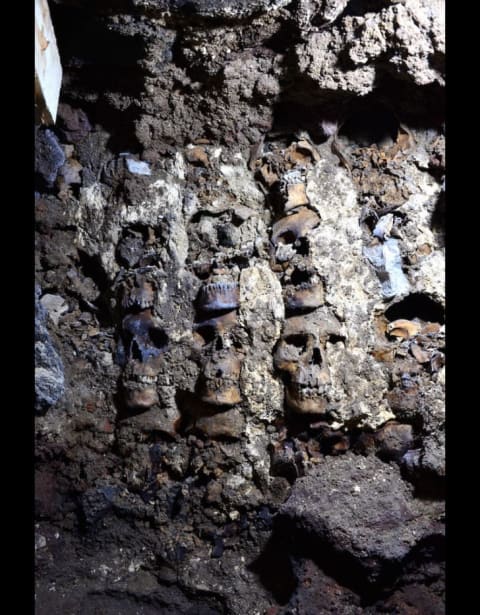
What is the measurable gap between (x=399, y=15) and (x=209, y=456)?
1.75 metres

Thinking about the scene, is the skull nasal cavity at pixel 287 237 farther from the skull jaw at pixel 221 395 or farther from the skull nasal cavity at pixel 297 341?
the skull jaw at pixel 221 395

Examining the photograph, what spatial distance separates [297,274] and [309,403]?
489mm

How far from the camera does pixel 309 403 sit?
198cm

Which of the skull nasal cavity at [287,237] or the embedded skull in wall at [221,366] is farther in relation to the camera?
the skull nasal cavity at [287,237]

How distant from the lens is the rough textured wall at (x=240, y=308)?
195cm

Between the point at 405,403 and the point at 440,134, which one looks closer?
the point at 405,403

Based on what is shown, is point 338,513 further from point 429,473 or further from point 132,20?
point 132,20

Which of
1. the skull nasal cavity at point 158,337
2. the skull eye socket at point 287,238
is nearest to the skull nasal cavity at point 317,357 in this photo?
the skull eye socket at point 287,238

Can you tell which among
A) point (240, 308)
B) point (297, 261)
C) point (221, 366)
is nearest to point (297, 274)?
point (297, 261)

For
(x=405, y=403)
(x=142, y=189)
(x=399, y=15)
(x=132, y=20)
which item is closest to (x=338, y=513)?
(x=405, y=403)

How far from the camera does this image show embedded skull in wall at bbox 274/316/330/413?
1979mm

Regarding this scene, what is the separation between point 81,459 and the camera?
2061 millimetres

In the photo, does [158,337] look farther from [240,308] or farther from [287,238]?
[287,238]

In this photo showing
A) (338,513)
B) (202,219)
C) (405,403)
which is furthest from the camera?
(202,219)
